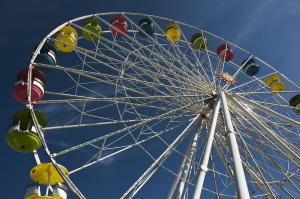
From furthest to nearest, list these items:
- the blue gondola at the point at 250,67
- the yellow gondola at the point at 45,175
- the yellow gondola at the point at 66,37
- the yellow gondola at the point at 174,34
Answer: the blue gondola at the point at 250,67, the yellow gondola at the point at 174,34, the yellow gondola at the point at 66,37, the yellow gondola at the point at 45,175

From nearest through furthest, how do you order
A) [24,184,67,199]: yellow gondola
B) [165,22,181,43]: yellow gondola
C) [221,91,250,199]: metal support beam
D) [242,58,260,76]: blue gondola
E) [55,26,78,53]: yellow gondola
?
[221,91,250,199]: metal support beam < [24,184,67,199]: yellow gondola < [55,26,78,53]: yellow gondola < [165,22,181,43]: yellow gondola < [242,58,260,76]: blue gondola

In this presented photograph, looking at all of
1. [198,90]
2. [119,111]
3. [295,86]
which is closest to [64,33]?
[119,111]

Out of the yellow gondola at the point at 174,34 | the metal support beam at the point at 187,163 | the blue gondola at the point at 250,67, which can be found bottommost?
the metal support beam at the point at 187,163

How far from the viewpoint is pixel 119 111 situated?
11969 millimetres

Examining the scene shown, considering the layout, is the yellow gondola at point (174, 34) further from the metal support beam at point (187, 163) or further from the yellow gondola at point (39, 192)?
the yellow gondola at point (39, 192)

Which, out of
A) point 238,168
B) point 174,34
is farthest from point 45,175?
point 174,34

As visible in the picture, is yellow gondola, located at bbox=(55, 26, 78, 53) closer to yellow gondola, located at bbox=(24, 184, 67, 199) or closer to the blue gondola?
yellow gondola, located at bbox=(24, 184, 67, 199)

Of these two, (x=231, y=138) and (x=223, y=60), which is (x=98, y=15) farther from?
(x=231, y=138)

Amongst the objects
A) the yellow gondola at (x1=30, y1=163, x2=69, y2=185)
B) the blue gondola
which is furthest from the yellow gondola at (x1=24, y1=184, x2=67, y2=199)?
the blue gondola

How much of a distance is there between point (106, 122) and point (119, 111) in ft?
2.21

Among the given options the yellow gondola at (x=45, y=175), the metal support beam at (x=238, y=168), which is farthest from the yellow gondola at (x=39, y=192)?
the metal support beam at (x=238, y=168)

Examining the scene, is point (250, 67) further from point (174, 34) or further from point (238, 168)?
point (238, 168)

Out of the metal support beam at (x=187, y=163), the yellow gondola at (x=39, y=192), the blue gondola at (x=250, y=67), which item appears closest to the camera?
the yellow gondola at (x=39, y=192)

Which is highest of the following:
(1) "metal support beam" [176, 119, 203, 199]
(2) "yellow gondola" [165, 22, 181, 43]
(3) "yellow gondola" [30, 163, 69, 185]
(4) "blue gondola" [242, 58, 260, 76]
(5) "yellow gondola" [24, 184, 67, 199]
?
(2) "yellow gondola" [165, 22, 181, 43]
